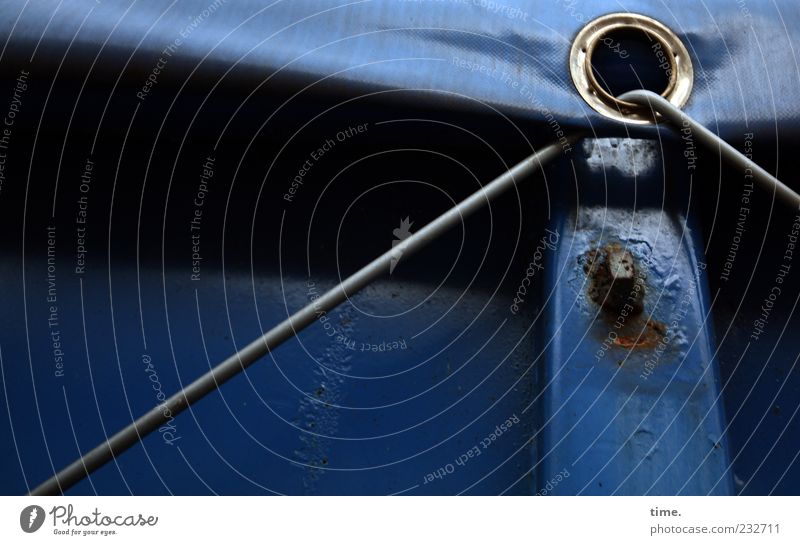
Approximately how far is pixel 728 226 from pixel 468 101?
28 cm

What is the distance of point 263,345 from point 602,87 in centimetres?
39

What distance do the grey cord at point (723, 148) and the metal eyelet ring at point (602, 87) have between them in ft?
0.07

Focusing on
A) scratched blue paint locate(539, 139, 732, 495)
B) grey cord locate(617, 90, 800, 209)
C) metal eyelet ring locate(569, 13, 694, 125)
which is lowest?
scratched blue paint locate(539, 139, 732, 495)

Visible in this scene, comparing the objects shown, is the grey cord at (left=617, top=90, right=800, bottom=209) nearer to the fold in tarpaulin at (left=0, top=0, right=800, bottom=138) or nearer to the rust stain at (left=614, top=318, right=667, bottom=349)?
the fold in tarpaulin at (left=0, top=0, right=800, bottom=138)

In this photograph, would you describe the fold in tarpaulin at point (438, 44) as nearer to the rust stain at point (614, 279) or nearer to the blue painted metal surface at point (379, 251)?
the blue painted metal surface at point (379, 251)

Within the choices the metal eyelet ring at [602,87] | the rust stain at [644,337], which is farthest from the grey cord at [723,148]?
the rust stain at [644,337]

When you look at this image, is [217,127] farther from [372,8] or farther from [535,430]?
[535,430]

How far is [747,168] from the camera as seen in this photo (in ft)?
2.27

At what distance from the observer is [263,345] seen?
2.03 feet

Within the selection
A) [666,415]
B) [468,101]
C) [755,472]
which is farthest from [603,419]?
[468,101]

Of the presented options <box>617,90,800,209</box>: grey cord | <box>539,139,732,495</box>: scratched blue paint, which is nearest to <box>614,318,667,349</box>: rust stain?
<box>539,139,732,495</box>: scratched blue paint

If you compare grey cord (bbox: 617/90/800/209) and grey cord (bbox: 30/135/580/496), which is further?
grey cord (bbox: 617/90/800/209)

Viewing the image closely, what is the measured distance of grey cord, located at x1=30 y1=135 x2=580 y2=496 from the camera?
0.58 meters

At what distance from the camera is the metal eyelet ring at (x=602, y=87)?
2.41ft
